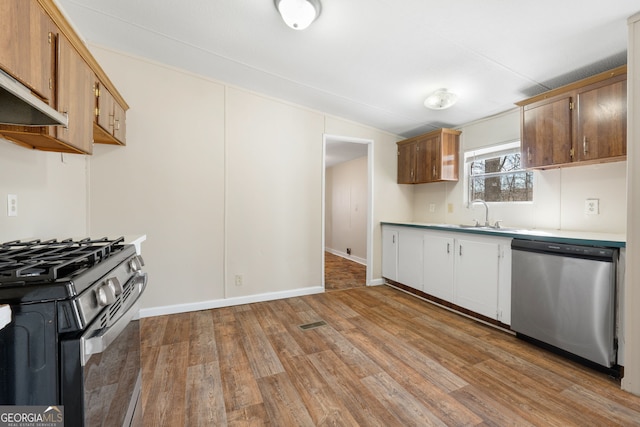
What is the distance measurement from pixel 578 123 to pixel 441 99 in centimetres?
111

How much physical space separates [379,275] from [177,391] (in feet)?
9.89

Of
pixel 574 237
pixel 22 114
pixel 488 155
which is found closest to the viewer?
pixel 22 114

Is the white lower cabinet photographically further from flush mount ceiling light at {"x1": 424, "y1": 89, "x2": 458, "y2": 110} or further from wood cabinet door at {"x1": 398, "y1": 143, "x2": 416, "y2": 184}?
flush mount ceiling light at {"x1": 424, "y1": 89, "x2": 458, "y2": 110}

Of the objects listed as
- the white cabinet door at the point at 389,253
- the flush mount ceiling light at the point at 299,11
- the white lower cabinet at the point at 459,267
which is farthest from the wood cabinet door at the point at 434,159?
the flush mount ceiling light at the point at 299,11

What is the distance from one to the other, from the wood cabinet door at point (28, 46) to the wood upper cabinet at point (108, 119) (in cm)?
66

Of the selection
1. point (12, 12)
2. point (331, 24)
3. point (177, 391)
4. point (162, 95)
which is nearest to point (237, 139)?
point (162, 95)

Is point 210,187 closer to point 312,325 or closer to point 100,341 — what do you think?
A: point 312,325

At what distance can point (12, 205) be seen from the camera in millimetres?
1583

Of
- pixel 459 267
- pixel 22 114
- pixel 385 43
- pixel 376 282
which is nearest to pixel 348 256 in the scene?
pixel 376 282

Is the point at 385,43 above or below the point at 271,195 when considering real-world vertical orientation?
above

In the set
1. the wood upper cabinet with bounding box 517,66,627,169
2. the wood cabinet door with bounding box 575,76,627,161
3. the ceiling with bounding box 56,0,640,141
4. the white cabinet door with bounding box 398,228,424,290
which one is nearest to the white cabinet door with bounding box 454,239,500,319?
the white cabinet door with bounding box 398,228,424,290

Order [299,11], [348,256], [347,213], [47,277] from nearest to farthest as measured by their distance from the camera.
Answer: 1. [47,277]
2. [299,11]
3. [348,256]
4. [347,213]

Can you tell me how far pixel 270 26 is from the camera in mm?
2078

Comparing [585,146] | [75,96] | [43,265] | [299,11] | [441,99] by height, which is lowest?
[43,265]
